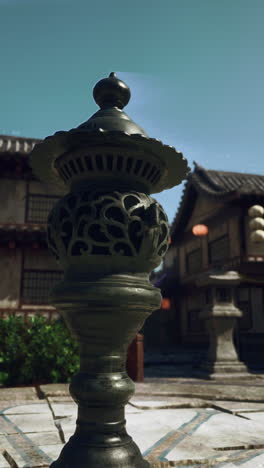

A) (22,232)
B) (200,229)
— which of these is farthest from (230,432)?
(200,229)

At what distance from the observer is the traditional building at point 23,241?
11.2m

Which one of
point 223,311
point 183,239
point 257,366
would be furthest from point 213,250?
point 223,311

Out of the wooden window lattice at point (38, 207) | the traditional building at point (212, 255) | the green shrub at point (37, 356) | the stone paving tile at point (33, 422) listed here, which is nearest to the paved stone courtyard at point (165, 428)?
the stone paving tile at point (33, 422)

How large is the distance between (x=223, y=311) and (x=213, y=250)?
286 inches

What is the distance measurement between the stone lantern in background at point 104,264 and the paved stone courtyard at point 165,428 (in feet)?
2.22

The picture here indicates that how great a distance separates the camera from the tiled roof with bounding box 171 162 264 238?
54.4 feet

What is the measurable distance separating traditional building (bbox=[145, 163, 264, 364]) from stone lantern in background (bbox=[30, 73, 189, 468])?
813 centimetres

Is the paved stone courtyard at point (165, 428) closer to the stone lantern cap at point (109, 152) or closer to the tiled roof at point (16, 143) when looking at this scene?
the stone lantern cap at point (109, 152)

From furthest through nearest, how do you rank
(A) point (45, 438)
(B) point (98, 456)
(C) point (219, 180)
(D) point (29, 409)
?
(C) point (219, 180), (D) point (29, 409), (A) point (45, 438), (B) point (98, 456)

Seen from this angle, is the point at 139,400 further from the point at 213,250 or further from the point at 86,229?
the point at 213,250

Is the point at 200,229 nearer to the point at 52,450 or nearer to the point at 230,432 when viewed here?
the point at 230,432

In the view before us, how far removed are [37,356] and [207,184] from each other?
1273 cm

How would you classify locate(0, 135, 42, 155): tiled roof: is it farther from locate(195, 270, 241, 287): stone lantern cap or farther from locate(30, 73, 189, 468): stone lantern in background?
locate(30, 73, 189, 468): stone lantern in background

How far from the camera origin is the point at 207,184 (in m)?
17.5
